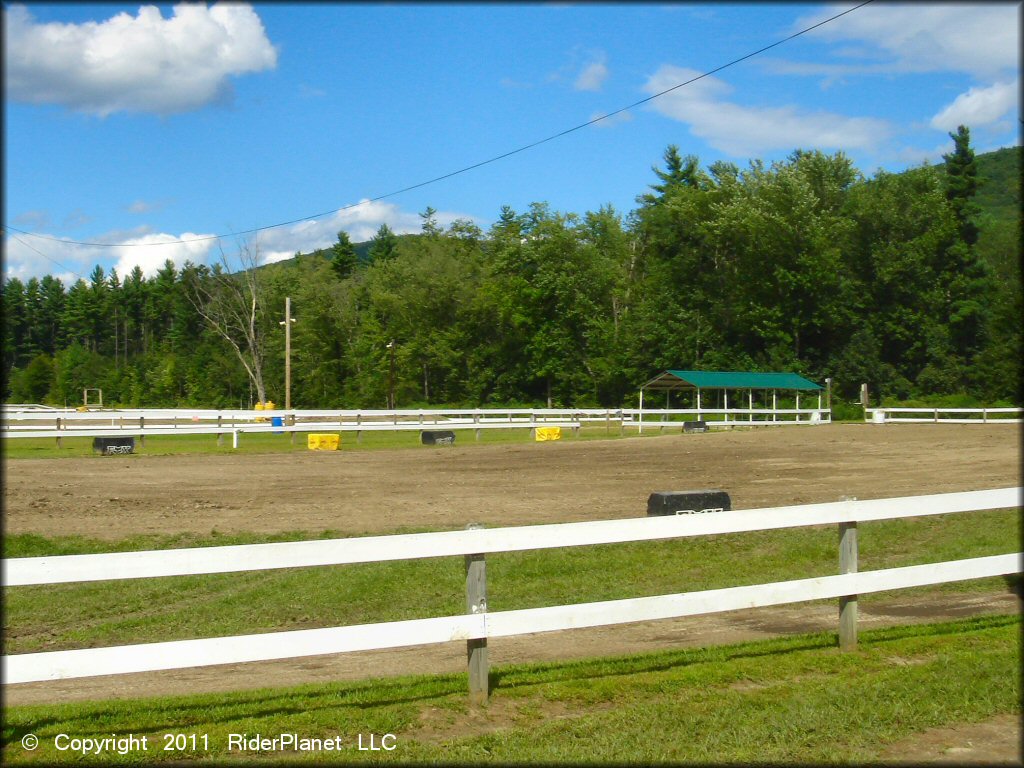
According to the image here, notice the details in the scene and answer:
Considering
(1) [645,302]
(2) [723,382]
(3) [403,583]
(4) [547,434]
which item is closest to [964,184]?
(1) [645,302]

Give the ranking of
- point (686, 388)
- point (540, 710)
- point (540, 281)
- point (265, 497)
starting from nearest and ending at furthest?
point (540, 710)
point (265, 497)
point (686, 388)
point (540, 281)

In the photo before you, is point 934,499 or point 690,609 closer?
point 690,609

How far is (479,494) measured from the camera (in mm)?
18031

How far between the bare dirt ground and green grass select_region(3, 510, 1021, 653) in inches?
47.6

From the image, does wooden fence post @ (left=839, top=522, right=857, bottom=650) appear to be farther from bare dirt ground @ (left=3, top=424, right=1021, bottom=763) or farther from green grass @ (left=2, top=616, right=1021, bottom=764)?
bare dirt ground @ (left=3, top=424, right=1021, bottom=763)

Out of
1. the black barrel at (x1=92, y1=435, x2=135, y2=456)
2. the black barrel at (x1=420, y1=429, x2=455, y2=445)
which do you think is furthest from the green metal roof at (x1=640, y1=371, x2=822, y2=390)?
the black barrel at (x1=92, y1=435, x2=135, y2=456)

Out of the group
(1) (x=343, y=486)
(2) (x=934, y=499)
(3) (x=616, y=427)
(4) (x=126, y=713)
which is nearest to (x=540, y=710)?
(4) (x=126, y=713)

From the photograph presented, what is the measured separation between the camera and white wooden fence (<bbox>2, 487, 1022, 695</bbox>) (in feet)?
15.9

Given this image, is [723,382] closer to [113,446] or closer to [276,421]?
[276,421]

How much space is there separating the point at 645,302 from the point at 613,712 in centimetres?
7498

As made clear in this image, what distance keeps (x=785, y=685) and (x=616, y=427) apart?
4265 cm

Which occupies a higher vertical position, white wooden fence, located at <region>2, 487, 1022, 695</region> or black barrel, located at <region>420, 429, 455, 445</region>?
white wooden fence, located at <region>2, 487, 1022, 695</region>

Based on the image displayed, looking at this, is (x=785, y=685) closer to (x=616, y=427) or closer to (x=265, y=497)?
(x=265, y=497)

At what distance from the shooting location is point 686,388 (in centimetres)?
5819
